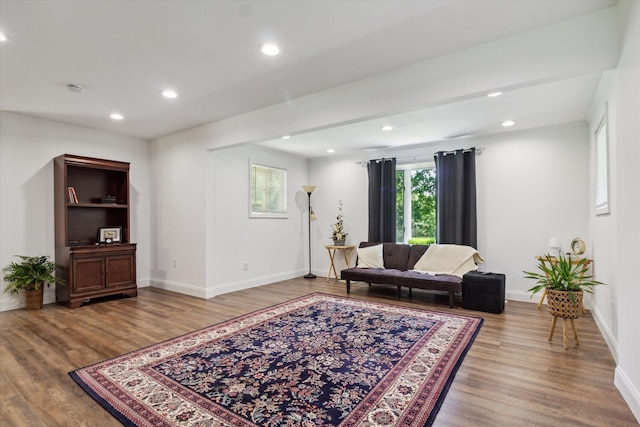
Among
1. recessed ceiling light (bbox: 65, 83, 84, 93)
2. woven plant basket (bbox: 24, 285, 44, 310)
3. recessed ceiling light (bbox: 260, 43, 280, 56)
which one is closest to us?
recessed ceiling light (bbox: 260, 43, 280, 56)

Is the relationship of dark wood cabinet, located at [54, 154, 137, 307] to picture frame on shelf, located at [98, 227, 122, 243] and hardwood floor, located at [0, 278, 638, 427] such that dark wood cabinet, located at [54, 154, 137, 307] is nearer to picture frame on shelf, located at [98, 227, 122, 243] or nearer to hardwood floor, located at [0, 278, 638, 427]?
picture frame on shelf, located at [98, 227, 122, 243]

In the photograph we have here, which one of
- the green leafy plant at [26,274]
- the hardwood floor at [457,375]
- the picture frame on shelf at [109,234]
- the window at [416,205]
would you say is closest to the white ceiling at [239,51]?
the window at [416,205]

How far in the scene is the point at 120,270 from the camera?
502 cm

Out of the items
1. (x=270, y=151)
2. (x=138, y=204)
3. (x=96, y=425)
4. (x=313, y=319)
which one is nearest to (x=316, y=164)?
(x=270, y=151)

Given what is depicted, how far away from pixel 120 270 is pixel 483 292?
5.12 metres

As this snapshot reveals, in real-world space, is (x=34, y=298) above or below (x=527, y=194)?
below

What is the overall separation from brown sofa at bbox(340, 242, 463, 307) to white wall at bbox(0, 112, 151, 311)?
4.35m

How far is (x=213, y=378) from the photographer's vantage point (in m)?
2.43

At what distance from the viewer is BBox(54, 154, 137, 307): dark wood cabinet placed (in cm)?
457

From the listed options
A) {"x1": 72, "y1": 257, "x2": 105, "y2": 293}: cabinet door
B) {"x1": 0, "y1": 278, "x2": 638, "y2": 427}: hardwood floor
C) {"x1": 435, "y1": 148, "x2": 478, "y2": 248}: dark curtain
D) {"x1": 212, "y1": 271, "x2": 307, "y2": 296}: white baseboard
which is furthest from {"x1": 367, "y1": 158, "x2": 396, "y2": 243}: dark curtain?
{"x1": 72, "y1": 257, "x2": 105, "y2": 293}: cabinet door

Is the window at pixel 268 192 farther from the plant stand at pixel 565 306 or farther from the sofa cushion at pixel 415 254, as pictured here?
the plant stand at pixel 565 306

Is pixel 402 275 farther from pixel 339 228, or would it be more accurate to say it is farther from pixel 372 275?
pixel 339 228

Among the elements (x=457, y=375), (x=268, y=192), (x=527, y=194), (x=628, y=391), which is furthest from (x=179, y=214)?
(x=628, y=391)

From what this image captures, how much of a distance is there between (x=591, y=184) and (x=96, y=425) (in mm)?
5477
